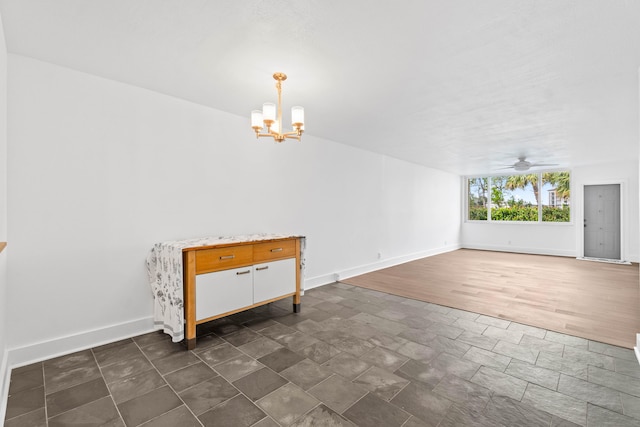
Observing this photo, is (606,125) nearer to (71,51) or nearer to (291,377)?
(291,377)

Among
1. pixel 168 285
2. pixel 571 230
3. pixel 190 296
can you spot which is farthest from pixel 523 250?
pixel 168 285

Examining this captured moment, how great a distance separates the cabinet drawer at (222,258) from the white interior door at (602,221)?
8854 mm

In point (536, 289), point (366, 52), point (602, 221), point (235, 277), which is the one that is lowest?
point (536, 289)

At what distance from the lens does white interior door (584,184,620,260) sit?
23.7ft

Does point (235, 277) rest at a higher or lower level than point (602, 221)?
lower

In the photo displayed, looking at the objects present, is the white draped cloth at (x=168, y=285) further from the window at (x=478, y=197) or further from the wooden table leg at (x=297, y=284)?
the window at (x=478, y=197)

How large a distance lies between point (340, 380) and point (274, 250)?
62.0 inches

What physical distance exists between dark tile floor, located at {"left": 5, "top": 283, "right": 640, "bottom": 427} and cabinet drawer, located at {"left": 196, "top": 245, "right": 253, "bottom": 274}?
2.26ft

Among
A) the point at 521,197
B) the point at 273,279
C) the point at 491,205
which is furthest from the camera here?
the point at 491,205

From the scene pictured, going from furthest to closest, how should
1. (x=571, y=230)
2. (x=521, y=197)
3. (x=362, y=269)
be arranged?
(x=521, y=197)
(x=571, y=230)
(x=362, y=269)

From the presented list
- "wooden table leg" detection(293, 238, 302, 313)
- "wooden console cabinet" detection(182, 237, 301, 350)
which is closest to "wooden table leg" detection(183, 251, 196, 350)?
"wooden console cabinet" detection(182, 237, 301, 350)

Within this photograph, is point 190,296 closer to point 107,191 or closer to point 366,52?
point 107,191

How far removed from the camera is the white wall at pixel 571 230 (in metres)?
6.84

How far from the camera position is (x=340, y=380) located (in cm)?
214
